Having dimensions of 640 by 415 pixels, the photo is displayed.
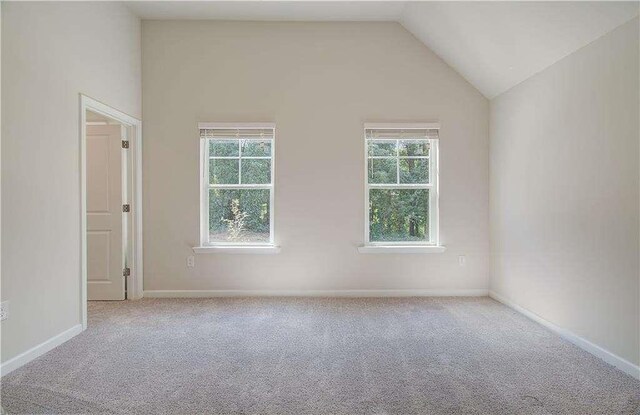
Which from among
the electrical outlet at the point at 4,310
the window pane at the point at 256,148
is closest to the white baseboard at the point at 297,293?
the window pane at the point at 256,148

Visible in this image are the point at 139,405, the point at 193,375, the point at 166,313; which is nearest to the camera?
the point at 139,405

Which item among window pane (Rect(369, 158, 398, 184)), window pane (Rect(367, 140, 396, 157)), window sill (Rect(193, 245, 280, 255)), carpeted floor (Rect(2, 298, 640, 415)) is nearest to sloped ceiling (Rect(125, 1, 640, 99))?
window pane (Rect(367, 140, 396, 157))

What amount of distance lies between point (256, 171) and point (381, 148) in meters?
1.55

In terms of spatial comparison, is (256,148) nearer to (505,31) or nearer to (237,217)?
(237,217)

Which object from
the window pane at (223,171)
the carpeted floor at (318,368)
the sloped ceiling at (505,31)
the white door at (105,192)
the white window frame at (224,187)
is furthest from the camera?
the window pane at (223,171)

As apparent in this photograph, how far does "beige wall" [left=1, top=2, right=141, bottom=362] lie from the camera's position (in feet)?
8.30

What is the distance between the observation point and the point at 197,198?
440cm

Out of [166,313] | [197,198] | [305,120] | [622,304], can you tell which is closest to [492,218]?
[622,304]

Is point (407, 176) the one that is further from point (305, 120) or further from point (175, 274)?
point (175, 274)

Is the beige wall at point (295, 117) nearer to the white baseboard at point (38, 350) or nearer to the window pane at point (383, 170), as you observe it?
the window pane at point (383, 170)

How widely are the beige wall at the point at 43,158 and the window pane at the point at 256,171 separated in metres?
1.65

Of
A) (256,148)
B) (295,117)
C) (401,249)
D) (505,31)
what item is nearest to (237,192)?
(256,148)

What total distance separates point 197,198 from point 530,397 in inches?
147

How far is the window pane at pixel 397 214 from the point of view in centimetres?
450
